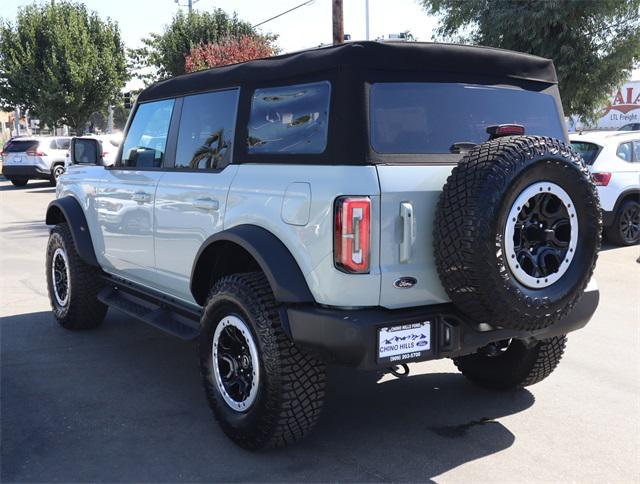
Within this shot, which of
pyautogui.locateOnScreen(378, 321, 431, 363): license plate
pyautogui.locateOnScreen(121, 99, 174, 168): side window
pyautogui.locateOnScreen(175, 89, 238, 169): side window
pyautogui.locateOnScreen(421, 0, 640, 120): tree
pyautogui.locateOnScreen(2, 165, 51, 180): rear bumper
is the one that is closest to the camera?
pyautogui.locateOnScreen(378, 321, 431, 363): license plate

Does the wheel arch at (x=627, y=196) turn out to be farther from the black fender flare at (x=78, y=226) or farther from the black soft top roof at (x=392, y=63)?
the black fender flare at (x=78, y=226)

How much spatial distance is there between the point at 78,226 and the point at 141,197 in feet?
3.82

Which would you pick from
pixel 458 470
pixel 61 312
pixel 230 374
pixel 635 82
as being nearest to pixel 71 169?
pixel 61 312

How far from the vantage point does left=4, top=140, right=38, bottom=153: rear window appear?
23078mm

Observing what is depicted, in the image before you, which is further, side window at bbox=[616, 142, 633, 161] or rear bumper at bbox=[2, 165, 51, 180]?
rear bumper at bbox=[2, 165, 51, 180]

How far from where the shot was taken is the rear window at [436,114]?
127 inches

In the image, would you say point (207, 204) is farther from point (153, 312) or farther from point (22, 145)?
point (22, 145)

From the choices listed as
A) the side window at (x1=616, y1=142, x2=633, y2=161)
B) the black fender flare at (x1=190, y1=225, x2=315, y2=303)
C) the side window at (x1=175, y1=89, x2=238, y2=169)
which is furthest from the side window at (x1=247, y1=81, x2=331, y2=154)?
the side window at (x1=616, y1=142, x2=633, y2=161)

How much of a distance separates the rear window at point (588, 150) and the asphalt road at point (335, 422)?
181 inches

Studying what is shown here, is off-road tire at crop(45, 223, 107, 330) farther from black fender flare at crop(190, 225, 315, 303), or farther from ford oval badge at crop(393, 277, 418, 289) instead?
ford oval badge at crop(393, 277, 418, 289)

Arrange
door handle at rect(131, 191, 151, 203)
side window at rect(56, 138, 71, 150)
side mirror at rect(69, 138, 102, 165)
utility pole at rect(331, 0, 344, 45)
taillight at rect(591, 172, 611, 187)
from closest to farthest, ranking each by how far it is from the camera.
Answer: door handle at rect(131, 191, 151, 203)
side mirror at rect(69, 138, 102, 165)
taillight at rect(591, 172, 611, 187)
utility pole at rect(331, 0, 344, 45)
side window at rect(56, 138, 71, 150)

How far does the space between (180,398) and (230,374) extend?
788 mm

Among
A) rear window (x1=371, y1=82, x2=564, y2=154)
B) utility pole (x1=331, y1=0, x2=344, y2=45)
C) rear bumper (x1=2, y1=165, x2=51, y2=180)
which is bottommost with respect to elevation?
rear bumper (x1=2, y1=165, x2=51, y2=180)

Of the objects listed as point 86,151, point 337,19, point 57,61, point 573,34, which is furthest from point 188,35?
point 86,151
